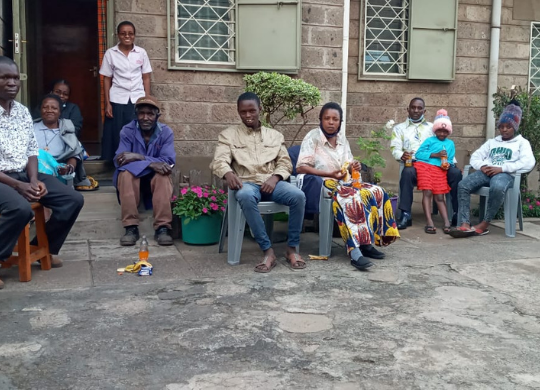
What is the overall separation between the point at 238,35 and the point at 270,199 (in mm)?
2966

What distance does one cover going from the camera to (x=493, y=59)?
8.47 meters

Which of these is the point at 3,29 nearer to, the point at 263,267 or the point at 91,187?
the point at 91,187

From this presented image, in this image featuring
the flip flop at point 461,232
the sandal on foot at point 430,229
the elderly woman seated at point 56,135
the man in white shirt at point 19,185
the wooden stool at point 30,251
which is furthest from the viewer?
the sandal on foot at point 430,229

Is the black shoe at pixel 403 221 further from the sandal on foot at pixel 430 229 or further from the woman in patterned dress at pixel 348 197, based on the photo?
the woman in patterned dress at pixel 348 197

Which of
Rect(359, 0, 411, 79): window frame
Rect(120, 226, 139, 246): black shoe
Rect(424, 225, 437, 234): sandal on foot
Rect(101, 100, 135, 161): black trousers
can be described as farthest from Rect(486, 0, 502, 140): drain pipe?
Rect(120, 226, 139, 246): black shoe

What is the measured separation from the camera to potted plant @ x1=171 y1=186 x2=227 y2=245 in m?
5.34

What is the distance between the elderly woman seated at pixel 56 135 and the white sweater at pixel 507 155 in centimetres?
409

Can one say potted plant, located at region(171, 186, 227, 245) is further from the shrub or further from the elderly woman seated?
the shrub

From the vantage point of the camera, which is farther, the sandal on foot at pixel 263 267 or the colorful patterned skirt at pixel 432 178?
the colorful patterned skirt at pixel 432 178

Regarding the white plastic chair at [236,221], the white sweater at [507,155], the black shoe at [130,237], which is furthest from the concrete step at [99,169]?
the white sweater at [507,155]

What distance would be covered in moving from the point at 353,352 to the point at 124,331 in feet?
4.21

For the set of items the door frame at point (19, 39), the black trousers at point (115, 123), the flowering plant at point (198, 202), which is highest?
the door frame at point (19, 39)

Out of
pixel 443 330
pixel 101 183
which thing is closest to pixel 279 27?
pixel 101 183

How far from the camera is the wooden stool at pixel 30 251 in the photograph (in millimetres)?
4277
